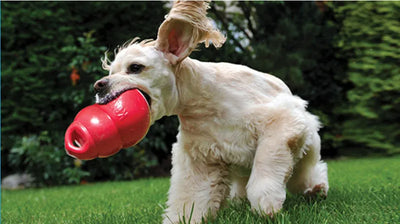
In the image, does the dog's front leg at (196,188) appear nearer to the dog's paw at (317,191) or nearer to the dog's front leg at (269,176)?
the dog's front leg at (269,176)

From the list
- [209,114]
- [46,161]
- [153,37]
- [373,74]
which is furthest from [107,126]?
[373,74]

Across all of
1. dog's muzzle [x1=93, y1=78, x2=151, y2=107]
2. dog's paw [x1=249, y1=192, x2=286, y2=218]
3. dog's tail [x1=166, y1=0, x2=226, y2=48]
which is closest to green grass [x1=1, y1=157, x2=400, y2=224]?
dog's paw [x1=249, y1=192, x2=286, y2=218]

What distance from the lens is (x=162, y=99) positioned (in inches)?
99.8

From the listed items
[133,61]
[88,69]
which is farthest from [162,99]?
[88,69]

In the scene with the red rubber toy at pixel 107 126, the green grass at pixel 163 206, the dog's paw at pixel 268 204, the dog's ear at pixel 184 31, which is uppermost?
the dog's ear at pixel 184 31

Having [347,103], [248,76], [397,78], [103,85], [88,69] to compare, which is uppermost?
[103,85]

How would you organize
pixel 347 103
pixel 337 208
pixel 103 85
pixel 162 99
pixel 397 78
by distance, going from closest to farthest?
pixel 103 85
pixel 162 99
pixel 337 208
pixel 397 78
pixel 347 103

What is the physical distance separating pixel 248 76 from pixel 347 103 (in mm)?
6317

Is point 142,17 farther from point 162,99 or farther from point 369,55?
point 162,99

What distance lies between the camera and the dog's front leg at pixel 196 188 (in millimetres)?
2869

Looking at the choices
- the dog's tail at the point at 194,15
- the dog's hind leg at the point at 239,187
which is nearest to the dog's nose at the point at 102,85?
the dog's tail at the point at 194,15

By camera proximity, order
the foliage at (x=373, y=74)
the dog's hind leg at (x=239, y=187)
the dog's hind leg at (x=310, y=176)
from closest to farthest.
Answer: the dog's hind leg at (x=310, y=176) < the dog's hind leg at (x=239, y=187) < the foliage at (x=373, y=74)

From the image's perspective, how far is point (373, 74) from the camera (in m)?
8.34

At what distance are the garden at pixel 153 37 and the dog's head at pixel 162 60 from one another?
80.8 inches
